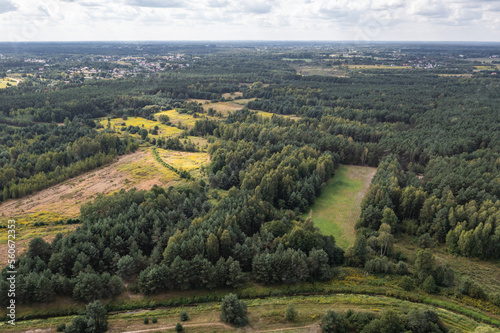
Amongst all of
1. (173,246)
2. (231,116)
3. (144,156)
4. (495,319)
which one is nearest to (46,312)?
(173,246)

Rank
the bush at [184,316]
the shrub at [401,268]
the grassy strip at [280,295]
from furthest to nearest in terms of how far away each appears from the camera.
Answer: the shrub at [401,268] < the grassy strip at [280,295] < the bush at [184,316]

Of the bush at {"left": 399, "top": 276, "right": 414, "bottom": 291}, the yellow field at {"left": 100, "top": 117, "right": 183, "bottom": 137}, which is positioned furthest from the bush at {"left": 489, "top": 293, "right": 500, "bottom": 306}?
the yellow field at {"left": 100, "top": 117, "right": 183, "bottom": 137}

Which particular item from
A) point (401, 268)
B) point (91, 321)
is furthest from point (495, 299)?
point (91, 321)

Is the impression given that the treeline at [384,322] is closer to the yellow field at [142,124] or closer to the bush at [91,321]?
the bush at [91,321]

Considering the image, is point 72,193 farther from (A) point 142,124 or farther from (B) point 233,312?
(A) point 142,124

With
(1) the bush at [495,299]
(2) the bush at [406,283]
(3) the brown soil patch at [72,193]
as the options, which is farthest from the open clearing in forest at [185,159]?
(1) the bush at [495,299]
